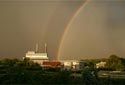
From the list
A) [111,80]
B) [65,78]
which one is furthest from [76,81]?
[111,80]

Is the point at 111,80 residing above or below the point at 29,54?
below

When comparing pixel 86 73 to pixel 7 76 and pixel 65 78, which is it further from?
pixel 7 76

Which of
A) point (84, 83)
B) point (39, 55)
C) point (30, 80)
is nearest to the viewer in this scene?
point (84, 83)

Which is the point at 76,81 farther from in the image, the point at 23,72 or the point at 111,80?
the point at 23,72

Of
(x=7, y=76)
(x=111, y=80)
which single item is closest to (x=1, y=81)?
(x=7, y=76)

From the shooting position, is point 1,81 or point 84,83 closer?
point 84,83

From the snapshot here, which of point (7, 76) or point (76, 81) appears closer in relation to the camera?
point (76, 81)

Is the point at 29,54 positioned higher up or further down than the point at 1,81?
higher up

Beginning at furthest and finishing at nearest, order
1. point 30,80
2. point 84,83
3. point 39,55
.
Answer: point 39,55
point 30,80
point 84,83
